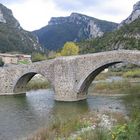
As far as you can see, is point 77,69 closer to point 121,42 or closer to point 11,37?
point 121,42

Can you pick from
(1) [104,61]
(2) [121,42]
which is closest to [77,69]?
(1) [104,61]

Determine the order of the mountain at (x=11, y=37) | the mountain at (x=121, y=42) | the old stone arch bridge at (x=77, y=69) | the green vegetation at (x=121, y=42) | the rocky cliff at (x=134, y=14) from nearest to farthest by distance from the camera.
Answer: the old stone arch bridge at (x=77, y=69) < the green vegetation at (x=121, y=42) < the mountain at (x=121, y=42) < the rocky cliff at (x=134, y=14) < the mountain at (x=11, y=37)

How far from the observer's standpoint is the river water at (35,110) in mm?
21959

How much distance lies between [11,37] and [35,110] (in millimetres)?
110198

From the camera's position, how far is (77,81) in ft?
114

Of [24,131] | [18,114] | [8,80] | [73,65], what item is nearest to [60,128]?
[24,131]

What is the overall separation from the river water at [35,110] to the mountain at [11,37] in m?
91.4

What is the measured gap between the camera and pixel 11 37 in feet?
451

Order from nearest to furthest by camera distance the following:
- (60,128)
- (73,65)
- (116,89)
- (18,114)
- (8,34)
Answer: (60,128)
(18,114)
(73,65)
(116,89)
(8,34)

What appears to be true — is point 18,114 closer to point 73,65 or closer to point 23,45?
point 73,65

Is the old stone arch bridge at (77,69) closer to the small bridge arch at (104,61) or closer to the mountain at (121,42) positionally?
the small bridge arch at (104,61)

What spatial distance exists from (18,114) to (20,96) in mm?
13331

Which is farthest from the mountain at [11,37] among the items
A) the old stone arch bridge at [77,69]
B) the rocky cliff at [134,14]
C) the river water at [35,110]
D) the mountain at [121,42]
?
the river water at [35,110]

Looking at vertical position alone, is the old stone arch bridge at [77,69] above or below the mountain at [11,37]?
below
